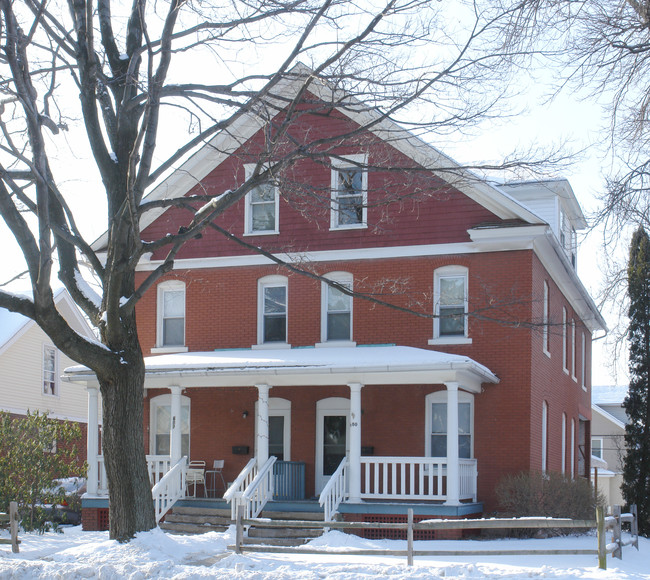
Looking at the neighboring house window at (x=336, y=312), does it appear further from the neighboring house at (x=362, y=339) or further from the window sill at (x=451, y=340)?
the window sill at (x=451, y=340)

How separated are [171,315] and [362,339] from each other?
5065 millimetres

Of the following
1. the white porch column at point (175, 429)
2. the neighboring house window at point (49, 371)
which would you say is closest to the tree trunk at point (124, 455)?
the white porch column at point (175, 429)

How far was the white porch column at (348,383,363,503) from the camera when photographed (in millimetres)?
17891

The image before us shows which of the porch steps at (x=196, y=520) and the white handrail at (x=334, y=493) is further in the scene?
the porch steps at (x=196, y=520)

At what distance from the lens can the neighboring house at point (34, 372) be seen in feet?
96.0

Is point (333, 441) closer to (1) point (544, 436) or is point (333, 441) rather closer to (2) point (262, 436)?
(2) point (262, 436)

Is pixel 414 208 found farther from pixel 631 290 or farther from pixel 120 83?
pixel 120 83

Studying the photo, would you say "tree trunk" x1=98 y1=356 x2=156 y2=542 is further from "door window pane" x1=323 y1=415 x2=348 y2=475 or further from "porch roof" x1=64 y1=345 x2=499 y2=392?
"door window pane" x1=323 y1=415 x2=348 y2=475

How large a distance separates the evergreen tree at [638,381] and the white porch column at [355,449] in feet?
29.1

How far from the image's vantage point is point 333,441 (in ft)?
68.9

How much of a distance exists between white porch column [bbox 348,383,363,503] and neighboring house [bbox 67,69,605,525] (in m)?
0.03

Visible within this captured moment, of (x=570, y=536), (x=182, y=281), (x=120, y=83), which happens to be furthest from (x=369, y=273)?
(x=120, y=83)

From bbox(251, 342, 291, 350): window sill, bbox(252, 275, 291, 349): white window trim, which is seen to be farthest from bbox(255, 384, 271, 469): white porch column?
bbox(252, 275, 291, 349): white window trim

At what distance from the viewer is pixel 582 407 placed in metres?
29.2
